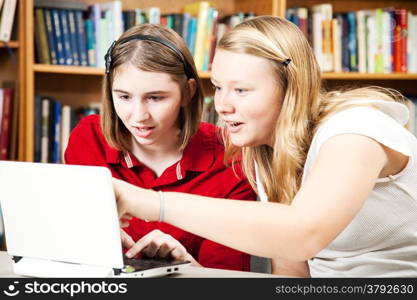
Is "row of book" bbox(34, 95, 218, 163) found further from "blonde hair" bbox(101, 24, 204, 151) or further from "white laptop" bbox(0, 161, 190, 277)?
"white laptop" bbox(0, 161, 190, 277)

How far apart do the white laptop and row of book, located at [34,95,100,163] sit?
4.73 ft

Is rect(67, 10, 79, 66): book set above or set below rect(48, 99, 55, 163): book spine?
above

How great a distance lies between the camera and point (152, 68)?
62.9 inches

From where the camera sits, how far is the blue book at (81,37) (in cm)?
262

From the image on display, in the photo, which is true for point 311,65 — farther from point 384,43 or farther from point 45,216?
point 384,43

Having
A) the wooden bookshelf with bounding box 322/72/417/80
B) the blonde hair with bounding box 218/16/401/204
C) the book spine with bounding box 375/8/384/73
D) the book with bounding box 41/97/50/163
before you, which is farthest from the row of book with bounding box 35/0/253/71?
the blonde hair with bounding box 218/16/401/204

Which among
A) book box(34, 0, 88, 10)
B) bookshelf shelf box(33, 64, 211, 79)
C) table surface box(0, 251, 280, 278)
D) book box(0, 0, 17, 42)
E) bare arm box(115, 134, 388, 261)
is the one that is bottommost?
table surface box(0, 251, 280, 278)

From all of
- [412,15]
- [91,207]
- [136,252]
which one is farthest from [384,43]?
[91,207]

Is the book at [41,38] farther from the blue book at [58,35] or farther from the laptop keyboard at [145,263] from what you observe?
the laptop keyboard at [145,263]

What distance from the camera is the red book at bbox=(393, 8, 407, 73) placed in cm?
290

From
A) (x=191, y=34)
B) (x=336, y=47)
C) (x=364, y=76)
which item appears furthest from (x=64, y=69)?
(x=364, y=76)

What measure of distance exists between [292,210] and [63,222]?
1.29 ft

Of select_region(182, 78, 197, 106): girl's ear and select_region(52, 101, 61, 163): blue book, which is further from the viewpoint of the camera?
select_region(52, 101, 61, 163): blue book

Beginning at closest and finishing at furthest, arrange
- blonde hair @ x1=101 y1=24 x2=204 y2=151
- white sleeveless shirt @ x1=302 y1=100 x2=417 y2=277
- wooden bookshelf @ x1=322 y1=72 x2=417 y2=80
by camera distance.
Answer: white sleeveless shirt @ x1=302 y1=100 x2=417 y2=277 < blonde hair @ x1=101 y1=24 x2=204 y2=151 < wooden bookshelf @ x1=322 y1=72 x2=417 y2=80
